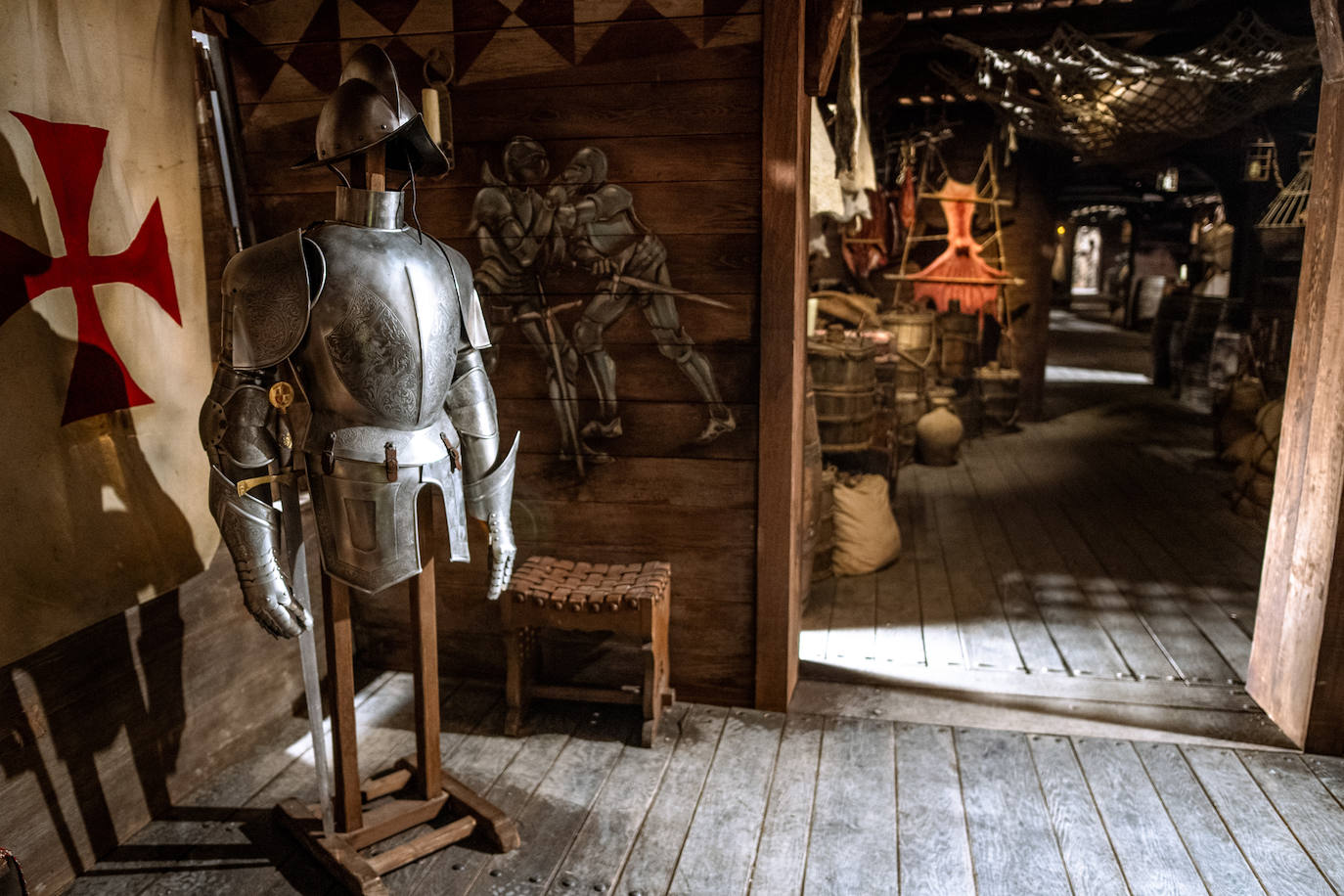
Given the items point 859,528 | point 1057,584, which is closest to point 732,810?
point 859,528

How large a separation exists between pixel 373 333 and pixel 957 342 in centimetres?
681

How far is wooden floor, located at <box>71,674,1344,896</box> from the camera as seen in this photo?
7.19 feet

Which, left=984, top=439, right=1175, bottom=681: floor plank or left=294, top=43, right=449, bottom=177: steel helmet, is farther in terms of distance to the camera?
left=984, top=439, right=1175, bottom=681: floor plank

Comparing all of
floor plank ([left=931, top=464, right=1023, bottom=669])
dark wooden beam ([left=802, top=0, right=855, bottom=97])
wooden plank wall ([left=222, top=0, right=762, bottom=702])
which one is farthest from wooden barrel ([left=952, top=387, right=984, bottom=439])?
dark wooden beam ([left=802, top=0, right=855, bottom=97])

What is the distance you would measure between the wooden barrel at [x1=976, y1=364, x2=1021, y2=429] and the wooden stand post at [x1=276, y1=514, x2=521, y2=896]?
623cm

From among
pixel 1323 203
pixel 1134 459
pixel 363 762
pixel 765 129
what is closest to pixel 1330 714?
pixel 1323 203

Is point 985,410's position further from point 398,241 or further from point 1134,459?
point 398,241

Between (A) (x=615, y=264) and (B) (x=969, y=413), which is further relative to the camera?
(B) (x=969, y=413)

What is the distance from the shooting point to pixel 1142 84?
15.9ft

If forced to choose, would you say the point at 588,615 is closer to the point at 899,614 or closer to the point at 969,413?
the point at 899,614

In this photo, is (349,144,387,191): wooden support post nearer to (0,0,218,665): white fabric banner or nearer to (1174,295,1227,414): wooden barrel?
(0,0,218,665): white fabric banner

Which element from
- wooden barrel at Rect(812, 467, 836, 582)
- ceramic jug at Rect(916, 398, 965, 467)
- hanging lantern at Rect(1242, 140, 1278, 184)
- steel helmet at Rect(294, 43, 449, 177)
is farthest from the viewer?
Result: hanging lantern at Rect(1242, 140, 1278, 184)

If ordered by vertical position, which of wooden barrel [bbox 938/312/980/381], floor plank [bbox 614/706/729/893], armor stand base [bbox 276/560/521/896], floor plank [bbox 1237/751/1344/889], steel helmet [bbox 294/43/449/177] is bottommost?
floor plank [bbox 1237/751/1344/889]

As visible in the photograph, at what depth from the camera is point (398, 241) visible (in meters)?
2.04
